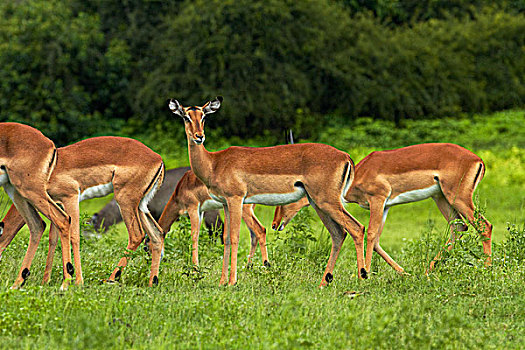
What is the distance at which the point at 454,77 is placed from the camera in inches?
1033

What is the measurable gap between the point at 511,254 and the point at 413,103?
16.1 m

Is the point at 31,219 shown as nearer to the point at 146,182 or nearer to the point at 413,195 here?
the point at 146,182

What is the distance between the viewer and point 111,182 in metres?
7.77

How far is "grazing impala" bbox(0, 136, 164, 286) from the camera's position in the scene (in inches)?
296

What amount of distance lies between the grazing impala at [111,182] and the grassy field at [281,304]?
31cm

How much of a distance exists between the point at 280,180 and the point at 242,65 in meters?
15.0

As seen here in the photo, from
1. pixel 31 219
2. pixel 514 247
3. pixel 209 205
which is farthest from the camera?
pixel 209 205

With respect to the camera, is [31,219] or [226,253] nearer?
[31,219]

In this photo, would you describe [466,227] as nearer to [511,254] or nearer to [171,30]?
[511,254]

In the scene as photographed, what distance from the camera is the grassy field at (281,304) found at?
17.1 ft

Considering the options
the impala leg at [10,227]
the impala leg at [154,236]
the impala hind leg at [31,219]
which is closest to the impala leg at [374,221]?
the impala leg at [154,236]

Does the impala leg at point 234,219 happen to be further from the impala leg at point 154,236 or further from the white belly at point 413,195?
the white belly at point 413,195

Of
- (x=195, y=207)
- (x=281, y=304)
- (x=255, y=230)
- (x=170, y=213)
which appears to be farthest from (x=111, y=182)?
(x=281, y=304)

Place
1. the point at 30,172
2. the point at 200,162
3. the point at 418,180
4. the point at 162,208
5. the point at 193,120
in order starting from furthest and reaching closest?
the point at 162,208 < the point at 418,180 < the point at 200,162 < the point at 193,120 < the point at 30,172
